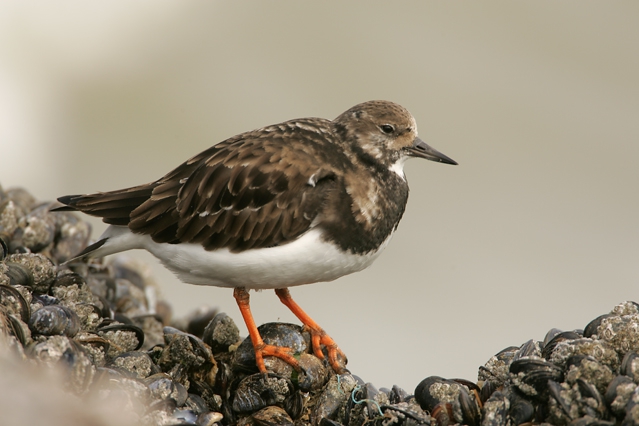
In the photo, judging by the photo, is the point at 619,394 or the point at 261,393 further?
the point at 261,393

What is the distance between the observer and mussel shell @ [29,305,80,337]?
3.25 metres

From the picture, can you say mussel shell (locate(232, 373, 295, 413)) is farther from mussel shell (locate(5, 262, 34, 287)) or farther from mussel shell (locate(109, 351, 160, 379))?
mussel shell (locate(5, 262, 34, 287))

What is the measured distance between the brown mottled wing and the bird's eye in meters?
0.34

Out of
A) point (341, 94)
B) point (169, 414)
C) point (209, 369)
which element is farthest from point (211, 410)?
point (341, 94)

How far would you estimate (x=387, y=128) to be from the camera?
13.0 feet

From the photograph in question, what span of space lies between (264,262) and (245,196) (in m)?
0.38

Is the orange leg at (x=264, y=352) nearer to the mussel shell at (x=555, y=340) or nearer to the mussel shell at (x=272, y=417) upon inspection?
the mussel shell at (x=272, y=417)

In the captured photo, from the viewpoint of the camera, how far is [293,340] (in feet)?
12.6

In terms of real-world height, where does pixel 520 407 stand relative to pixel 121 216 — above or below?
below

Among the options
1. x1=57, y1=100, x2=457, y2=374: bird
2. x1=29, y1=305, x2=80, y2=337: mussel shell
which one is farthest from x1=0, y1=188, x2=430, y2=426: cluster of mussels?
x1=57, y1=100, x2=457, y2=374: bird

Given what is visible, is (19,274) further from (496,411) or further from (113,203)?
(496,411)

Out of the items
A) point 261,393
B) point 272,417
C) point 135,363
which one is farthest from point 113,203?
point 272,417

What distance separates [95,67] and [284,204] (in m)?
9.00

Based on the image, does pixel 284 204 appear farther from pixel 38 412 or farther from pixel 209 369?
pixel 38 412
